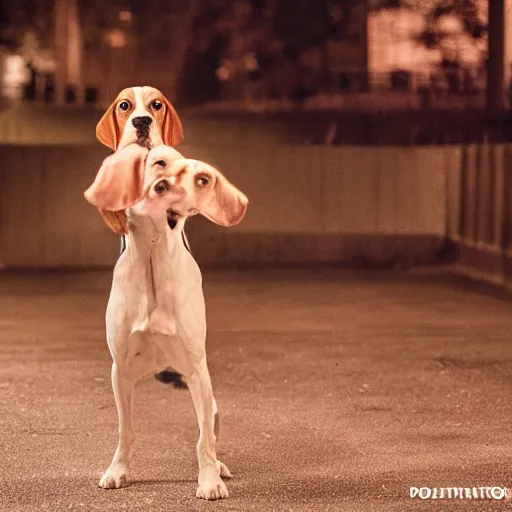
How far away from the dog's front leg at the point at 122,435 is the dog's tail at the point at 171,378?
1.98 metres

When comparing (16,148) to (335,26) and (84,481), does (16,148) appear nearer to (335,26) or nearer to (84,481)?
(84,481)

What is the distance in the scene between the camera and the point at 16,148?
1783 cm

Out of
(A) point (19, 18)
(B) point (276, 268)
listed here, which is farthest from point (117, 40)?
(B) point (276, 268)

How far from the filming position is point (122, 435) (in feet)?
19.2

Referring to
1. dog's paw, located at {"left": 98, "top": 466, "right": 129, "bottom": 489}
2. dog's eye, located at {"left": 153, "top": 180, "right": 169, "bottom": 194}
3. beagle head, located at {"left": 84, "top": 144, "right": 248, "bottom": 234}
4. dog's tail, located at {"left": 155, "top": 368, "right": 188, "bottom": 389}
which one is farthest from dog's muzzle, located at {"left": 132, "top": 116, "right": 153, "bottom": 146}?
dog's tail, located at {"left": 155, "top": 368, "right": 188, "bottom": 389}

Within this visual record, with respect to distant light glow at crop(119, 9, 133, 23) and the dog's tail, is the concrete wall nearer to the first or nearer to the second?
the dog's tail

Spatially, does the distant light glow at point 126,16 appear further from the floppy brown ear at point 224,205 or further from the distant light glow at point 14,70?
the floppy brown ear at point 224,205

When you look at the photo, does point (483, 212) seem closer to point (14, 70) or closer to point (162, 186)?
point (162, 186)

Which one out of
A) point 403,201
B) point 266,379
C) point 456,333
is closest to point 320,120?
point 403,201

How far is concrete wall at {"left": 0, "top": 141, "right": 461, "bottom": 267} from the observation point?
58.4 feet

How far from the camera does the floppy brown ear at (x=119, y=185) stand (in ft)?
17.4

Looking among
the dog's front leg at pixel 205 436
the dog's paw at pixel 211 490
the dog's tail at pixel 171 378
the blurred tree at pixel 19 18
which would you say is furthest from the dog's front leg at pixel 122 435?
the blurred tree at pixel 19 18

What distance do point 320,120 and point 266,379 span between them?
80.0ft

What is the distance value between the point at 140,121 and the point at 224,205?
624 mm
